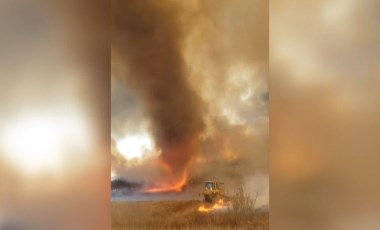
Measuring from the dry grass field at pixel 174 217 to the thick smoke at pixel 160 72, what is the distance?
168mm

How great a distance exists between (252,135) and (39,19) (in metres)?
1.09

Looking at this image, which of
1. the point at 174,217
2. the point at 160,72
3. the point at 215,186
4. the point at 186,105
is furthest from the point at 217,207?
the point at 160,72

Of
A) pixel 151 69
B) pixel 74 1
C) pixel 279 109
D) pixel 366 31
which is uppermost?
pixel 74 1

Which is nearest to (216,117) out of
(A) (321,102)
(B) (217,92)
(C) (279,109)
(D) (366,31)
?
(B) (217,92)

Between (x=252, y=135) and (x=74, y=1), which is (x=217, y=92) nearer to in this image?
(x=252, y=135)

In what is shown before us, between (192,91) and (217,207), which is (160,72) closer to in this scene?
(192,91)

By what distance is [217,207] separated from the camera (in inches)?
86.7

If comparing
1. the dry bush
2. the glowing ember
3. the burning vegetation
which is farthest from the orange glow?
the dry bush

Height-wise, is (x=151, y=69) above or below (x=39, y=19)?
below

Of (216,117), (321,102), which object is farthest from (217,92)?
(321,102)

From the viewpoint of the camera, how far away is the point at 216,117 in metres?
2.20

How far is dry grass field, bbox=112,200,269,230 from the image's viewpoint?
219 centimetres

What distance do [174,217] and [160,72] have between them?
647 millimetres

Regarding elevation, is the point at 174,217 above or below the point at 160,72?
below
